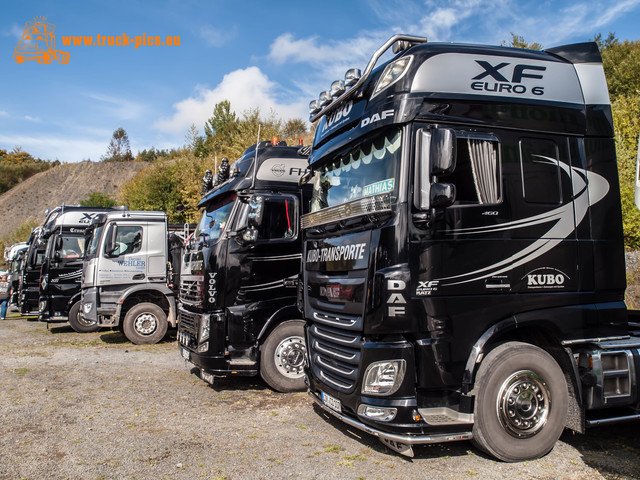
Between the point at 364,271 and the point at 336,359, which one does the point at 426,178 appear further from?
the point at 336,359

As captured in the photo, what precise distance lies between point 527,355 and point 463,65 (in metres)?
2.74

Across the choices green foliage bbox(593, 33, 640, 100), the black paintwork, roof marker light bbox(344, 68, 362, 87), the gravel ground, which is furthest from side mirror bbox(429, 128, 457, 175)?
green foliage bbox(593, 33, 640, 100)

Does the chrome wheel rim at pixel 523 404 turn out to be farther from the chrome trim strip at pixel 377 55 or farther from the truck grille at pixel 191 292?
the truck grille at pixel 191 292

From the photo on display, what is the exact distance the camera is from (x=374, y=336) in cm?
433

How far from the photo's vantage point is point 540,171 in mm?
4719

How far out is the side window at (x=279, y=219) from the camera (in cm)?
730

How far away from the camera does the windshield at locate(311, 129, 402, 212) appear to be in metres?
4.43

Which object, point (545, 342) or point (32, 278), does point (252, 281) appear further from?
point (32, 278)

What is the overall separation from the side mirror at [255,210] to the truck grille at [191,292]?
121 centimetres

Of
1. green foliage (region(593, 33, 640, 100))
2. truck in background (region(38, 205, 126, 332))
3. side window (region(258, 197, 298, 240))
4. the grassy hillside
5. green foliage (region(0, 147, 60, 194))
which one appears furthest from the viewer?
green foliage (region(0, 147, 60, 194))

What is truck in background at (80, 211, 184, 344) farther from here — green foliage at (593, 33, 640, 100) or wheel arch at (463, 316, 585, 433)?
green foliage at (593, 33, 640, 100)

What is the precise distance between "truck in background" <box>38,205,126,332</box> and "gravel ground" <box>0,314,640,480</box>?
5734 millimetres

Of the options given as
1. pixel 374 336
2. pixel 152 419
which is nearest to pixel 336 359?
pixel 374 336

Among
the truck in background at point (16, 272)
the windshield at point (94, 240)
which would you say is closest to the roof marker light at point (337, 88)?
the windshield at point (94, 240)
